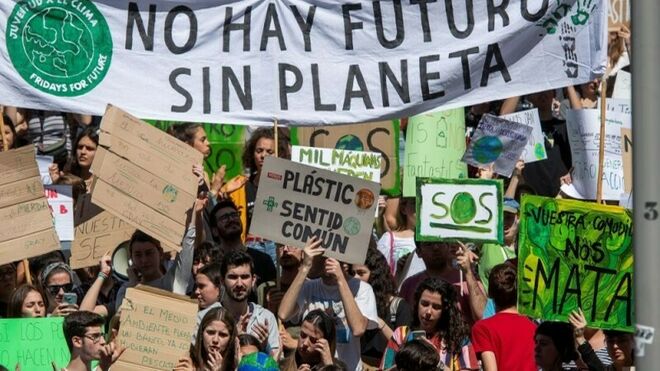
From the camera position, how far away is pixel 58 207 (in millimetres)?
11508

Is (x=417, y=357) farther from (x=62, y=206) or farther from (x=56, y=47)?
(x=62, y=206)

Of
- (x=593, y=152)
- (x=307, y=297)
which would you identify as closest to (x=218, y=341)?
Result: (x=307, y=297)

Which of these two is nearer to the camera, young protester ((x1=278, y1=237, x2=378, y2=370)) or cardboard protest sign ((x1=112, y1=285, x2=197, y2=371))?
cardboard protest sign ((x1=112, y1=285, x2=197, y2=371))

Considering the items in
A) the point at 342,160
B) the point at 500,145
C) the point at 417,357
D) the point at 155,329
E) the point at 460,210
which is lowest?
the point at 417,357

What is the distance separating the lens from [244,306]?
10.3 metres

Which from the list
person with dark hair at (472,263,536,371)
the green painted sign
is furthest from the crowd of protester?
the green painted sign

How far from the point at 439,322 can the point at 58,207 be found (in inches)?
114

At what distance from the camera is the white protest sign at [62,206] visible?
11.4 metres

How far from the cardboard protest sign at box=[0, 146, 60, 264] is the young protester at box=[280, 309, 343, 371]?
1.67 meters

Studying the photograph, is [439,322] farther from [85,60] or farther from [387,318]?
[85,60]

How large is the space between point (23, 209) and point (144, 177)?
743 mm

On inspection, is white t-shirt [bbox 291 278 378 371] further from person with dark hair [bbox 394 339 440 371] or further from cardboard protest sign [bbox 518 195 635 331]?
person with dark hair [bbox 394 339 440 371]

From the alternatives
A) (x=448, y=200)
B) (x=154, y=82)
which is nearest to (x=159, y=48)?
(x=154, y=82)

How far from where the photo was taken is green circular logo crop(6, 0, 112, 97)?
35.0 feet
